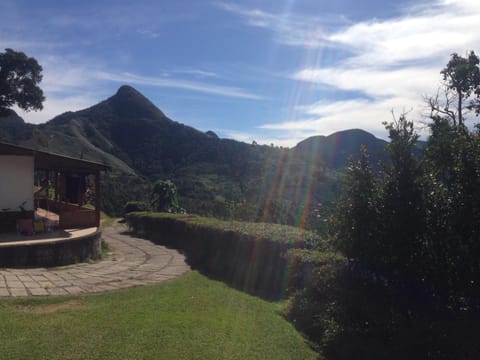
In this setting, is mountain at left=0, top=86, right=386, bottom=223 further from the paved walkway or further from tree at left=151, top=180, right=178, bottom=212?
the paved walkway

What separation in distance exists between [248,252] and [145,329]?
526 centimetres

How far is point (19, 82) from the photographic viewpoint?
35.2m

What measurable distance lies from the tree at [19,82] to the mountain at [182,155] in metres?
3.66

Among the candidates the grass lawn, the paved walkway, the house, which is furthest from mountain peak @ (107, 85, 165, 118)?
the grass lawn

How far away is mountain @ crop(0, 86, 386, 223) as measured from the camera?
2570cm

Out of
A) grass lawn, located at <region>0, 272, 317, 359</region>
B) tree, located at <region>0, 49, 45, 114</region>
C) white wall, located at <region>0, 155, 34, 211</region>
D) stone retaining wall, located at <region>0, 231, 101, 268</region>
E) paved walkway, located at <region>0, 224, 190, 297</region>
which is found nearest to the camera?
grass lawn, located at <region>0, 272, 317, 359</region>

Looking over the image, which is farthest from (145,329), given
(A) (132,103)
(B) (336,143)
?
(A) (132,103)

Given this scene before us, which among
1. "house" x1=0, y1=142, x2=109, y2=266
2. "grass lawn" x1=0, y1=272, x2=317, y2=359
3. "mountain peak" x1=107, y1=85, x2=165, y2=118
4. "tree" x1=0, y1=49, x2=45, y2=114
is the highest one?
"mountain peak" x1=107, y1=85, x2=165, y2=118

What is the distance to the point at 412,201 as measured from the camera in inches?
222

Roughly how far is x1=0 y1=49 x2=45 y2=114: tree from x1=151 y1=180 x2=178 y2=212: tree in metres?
15.1

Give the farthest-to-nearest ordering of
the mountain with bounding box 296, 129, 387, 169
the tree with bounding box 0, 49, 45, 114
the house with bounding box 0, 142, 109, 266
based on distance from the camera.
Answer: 1. the mountain with bounding box 296, 129, 387, 169
2. the tree with bounding box 0, 49, 45, 114
3. the house with bounding box 0, 142, 109, 266

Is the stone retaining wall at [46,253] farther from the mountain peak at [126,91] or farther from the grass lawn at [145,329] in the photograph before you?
the mountain peak at [126,91]

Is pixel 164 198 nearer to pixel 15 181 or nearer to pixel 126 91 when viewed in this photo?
pixel 15 181

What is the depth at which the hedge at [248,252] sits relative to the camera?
913cm
